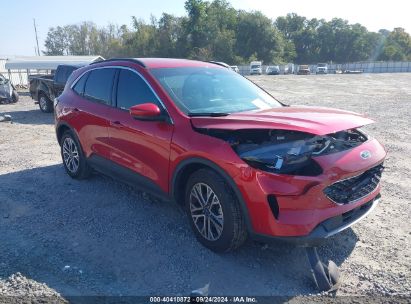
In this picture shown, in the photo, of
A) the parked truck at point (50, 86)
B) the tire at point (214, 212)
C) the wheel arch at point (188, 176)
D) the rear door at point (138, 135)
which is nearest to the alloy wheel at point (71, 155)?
the rear door at point (138, 135)

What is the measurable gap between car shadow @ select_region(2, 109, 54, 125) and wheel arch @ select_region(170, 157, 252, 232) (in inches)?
368

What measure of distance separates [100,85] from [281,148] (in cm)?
301

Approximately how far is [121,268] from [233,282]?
3.44 ft

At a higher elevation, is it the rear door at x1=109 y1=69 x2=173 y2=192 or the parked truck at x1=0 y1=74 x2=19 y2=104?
the rear door at x1=109 y1=69 x2=173 y2=192

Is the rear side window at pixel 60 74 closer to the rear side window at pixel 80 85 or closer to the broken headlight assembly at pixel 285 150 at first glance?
the rear side window at pixel 80 85

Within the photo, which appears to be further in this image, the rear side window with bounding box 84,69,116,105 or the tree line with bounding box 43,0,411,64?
the tree line with bounding box 43,0,411,64

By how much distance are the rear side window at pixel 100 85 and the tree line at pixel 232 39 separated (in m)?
62.3

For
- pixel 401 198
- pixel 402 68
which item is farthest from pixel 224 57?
pixel 401 198

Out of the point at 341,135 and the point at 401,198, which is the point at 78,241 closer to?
the point at 341,135

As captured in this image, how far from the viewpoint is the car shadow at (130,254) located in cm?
323

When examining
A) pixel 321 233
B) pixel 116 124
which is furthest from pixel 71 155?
pixel 321 233

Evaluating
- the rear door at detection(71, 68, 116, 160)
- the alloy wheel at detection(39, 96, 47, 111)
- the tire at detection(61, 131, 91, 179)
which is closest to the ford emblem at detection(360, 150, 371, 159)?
the rear door at detection(71, 68, 116, 160)

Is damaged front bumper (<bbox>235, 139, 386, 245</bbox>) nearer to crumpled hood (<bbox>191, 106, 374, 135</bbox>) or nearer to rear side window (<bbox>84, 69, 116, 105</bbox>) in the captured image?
crumpled hood (<bbox>191, 106, 374, 135</bbox>)

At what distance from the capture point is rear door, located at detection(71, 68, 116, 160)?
4.92m
